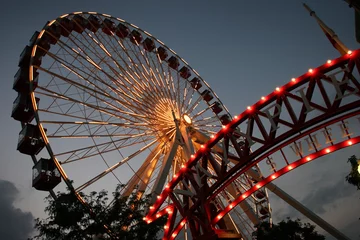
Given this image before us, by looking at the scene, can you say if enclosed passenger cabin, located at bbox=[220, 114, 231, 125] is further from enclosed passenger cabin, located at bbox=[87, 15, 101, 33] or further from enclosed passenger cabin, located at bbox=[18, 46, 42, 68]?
enclosed passenger cabin, located at bbox=[18, 46, 42, 68]

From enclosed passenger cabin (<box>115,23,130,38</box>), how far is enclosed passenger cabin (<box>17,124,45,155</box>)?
9.01 meters

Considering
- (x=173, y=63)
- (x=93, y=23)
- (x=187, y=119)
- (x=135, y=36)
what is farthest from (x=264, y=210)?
(x=93, y=23)

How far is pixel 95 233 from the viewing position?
42.3 feet

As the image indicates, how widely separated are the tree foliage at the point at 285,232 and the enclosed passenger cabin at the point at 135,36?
46.9 ft

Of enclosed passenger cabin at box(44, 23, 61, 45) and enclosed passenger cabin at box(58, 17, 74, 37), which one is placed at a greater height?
enclosed passenger cabin at box(58, 17, 74, 37)

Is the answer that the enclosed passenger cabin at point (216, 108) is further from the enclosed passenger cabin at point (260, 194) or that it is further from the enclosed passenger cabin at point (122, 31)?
the enclosed passenger cabin at point (122, 31)

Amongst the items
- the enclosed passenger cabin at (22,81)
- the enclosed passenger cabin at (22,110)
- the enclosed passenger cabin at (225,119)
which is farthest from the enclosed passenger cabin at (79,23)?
the enclosed passenger cabin at (225,119)

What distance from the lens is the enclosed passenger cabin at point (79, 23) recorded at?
64.0ft

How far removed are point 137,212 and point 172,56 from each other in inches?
556

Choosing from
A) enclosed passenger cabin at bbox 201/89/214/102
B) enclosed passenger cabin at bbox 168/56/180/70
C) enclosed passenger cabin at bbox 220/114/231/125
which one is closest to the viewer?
enclosed passenger cabin at bbox 168/56/180/70

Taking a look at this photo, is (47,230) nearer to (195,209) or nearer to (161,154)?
(195,209)

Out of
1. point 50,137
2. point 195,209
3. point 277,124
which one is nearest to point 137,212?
point 195,209

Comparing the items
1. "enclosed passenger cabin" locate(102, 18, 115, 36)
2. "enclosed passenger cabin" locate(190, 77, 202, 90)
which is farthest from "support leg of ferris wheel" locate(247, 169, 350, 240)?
"enclosed passenger cabin" locate(102, 18, 115, 36)

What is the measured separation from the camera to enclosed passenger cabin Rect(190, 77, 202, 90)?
25.7 meters
